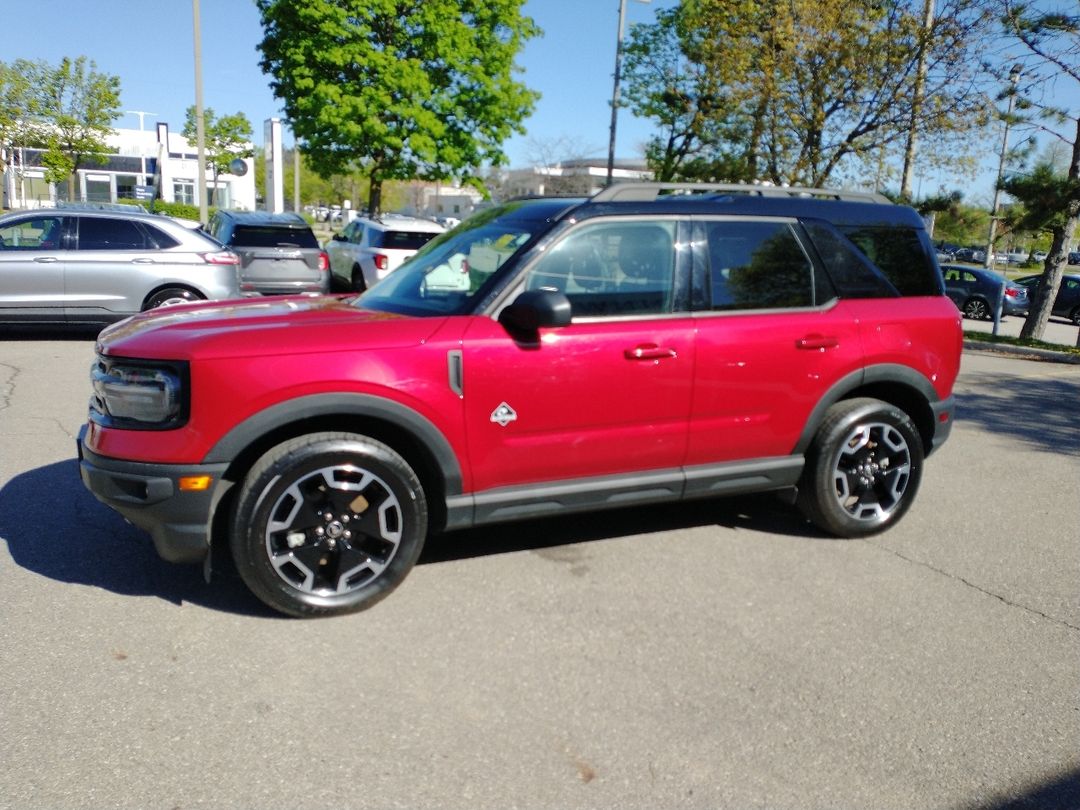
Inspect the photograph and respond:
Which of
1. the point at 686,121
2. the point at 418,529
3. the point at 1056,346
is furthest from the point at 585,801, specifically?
the point at 686,121

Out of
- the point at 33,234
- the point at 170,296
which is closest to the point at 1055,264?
the point at 170,296

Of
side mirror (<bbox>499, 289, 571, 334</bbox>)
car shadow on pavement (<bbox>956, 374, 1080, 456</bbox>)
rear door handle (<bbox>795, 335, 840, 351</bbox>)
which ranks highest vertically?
side mirror (<bbox>499, 289, 571, 334</bbox>)

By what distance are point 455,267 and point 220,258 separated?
24.9 ft

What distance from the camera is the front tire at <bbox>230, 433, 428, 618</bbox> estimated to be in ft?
11.5

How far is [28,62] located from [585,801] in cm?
3928

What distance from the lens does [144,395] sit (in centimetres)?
349

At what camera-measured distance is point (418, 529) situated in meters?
3.78

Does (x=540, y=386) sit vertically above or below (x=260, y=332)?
below

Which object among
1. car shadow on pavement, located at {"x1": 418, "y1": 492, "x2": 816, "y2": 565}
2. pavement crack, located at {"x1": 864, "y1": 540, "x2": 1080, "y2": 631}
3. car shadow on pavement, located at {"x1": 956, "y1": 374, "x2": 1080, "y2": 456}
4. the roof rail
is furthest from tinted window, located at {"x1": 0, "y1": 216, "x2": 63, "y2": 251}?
car shadow on pavement, located at {"x1": 956, "y1": 374, "x2": 1080, "y2": 456}

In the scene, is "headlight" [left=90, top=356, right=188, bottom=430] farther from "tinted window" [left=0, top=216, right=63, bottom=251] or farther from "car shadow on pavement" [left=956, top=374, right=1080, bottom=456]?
"tinted window" [left=0, top=216, right=63, bottom=251]

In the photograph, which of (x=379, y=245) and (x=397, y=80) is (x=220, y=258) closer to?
(x=379, y=245)

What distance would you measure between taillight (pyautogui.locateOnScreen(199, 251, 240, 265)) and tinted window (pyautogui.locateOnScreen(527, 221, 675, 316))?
8078mm

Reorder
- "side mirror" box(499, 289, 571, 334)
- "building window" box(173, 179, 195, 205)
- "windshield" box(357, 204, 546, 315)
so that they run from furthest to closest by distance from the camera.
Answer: "building window" box(173, 179, 195, 205) → "windshield" box(357, 204, 546, 315) → "side mirror" box(499, 289, 571, 334)

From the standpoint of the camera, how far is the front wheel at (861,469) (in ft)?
15.3
